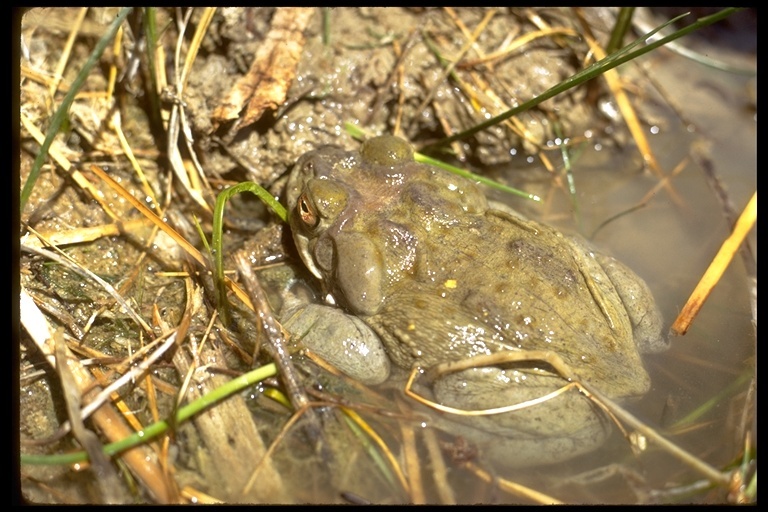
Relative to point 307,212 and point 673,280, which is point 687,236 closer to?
point 673,280

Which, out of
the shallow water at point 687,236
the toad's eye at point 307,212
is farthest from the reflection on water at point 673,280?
the toad's eye at point 307,212

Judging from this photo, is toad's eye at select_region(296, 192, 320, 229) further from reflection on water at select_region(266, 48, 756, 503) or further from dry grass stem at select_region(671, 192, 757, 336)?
dry grass stem at select_region(671, 192, 757, 336)

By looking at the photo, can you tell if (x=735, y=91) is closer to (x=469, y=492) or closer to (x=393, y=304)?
(x=393, y=304)

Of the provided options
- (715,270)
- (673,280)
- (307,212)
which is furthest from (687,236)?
(307,212)

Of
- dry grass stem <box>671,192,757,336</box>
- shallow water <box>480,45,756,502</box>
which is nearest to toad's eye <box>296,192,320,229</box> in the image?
shallow water <box>480,45,756,502</box>

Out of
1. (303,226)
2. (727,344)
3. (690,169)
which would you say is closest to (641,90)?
(690,169)

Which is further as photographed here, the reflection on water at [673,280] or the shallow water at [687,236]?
the shallow water at [687,236]

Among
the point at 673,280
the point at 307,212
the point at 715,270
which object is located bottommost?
the point at 673,280

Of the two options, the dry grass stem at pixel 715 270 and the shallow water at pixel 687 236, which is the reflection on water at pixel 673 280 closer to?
the shallow water at pixel 687 236
